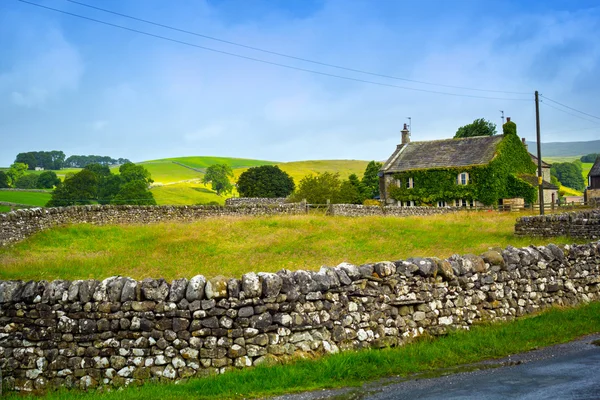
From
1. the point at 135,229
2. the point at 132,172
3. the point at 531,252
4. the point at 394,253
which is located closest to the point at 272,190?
the point at 132,172

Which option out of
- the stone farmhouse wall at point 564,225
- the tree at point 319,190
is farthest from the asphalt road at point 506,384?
the tree at point 319,190

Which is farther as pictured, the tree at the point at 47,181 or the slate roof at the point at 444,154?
the tree at the point at 47,181

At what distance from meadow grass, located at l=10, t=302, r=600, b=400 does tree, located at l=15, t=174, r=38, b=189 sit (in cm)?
12139

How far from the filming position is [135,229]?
109 ft

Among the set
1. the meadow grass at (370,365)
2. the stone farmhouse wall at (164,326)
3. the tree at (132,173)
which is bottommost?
the meadow grass at (370,365)

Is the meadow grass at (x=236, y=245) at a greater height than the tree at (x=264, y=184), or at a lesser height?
lesser

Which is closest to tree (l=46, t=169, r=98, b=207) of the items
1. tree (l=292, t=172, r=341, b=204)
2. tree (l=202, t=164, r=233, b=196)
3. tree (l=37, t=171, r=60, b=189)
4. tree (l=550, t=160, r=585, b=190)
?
tree (l=37, t=171, r=60, b=189)

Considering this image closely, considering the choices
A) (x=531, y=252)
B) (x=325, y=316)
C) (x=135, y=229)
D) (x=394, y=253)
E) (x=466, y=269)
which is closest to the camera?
(x=325, y=316)

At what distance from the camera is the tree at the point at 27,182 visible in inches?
4668

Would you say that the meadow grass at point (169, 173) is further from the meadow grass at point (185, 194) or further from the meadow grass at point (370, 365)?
the meadow grass at point (370, 365)

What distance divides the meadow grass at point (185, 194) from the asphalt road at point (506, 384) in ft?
330

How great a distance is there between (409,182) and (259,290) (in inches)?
2652

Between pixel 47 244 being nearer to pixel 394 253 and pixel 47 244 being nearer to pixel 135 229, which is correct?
pixel 135 229

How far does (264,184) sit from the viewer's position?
11294 centimetres
